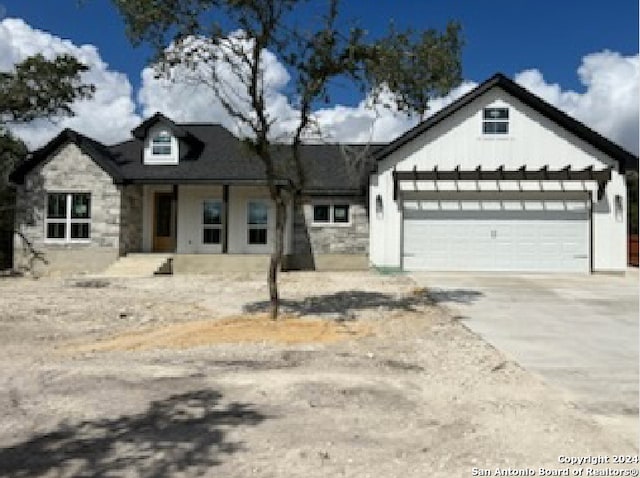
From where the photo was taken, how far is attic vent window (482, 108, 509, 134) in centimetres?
2072

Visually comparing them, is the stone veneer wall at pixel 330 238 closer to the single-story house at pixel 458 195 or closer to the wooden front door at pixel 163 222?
the single-story house at pixel 458 195

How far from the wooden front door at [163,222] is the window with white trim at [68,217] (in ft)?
9.03

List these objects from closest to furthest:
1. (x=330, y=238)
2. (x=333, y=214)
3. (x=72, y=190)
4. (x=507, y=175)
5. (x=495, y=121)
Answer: (x=507, y=175)
(x=495, y=121)
(x=72, y=190)
(x=330, y=238)
(x=333, y=214)

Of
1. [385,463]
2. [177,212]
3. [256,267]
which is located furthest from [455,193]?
[385,463]

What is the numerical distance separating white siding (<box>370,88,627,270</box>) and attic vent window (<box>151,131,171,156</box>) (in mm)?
7842

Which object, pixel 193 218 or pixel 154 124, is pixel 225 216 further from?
pixel 154 124

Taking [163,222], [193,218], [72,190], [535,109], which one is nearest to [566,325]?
[535,109]

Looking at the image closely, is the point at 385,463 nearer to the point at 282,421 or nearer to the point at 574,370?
the point at 282,421

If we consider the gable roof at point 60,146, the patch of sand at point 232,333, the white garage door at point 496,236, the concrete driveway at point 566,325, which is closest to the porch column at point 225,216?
the gable roof at point 60,146

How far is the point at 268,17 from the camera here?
34.3ft

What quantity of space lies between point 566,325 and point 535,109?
12.4 meters

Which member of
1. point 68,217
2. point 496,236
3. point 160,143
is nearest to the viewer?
point 496,236

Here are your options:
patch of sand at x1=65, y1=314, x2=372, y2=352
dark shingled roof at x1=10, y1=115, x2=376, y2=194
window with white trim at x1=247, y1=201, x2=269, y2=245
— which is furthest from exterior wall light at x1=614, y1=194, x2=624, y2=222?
patch of sand at x1=65, y1=314, x2=372, y2=352

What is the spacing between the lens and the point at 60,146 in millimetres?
20906
